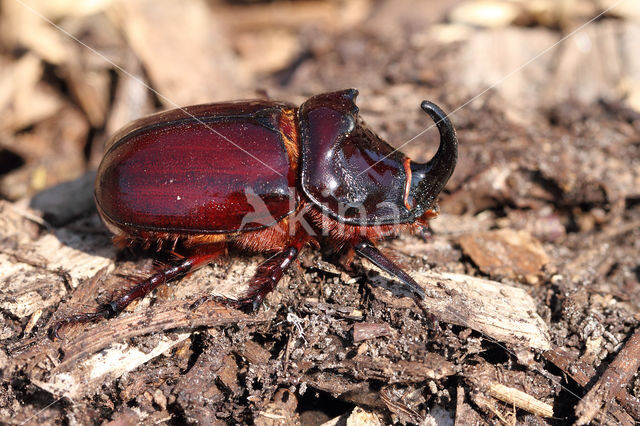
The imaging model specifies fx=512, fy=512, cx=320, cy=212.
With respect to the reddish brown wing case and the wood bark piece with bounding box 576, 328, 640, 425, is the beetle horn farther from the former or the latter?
the wood bark piece with bounding box 576, 328, 640, 425

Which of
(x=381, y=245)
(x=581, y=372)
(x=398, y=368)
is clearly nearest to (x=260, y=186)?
(x=381, y=245)

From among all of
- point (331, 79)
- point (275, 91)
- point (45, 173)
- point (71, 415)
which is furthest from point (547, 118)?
point (45, 173)

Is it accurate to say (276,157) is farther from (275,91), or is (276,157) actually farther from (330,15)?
(330,15)

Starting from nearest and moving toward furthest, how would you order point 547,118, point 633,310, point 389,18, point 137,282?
point 137,282
point 633,310
point 547,118
point 389,18

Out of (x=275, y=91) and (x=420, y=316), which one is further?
(x=275, y=91)

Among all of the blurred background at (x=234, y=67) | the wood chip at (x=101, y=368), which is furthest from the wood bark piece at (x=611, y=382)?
the blurred background at (x=234, y=67)
